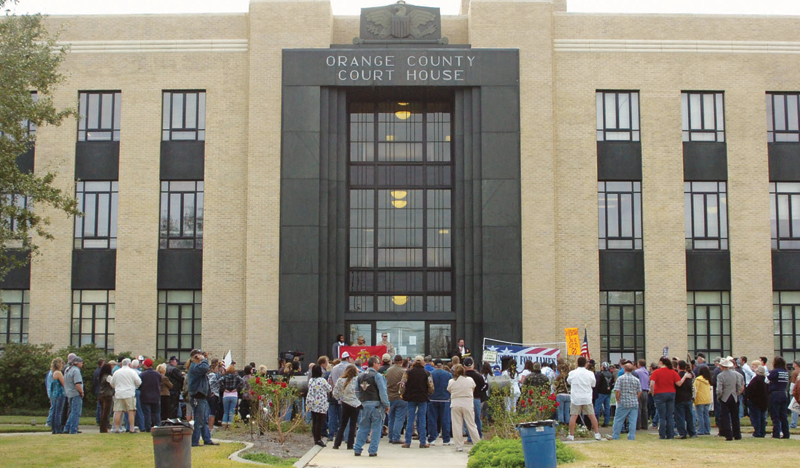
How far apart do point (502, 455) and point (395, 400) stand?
17.8 feet

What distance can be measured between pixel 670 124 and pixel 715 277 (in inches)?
238

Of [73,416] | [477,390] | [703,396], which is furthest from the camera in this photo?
[703,396]

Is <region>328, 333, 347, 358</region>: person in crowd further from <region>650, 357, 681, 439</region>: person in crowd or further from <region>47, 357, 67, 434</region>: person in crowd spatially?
<region>650, 357, 681, 439</region>: person in crowd

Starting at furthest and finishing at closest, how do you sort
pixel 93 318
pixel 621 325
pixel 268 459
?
pixel 93 318, pixel 621 325, pixel 268 459

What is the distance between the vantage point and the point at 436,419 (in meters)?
20.9

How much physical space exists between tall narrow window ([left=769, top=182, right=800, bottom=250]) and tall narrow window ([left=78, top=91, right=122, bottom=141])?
83.3 ft

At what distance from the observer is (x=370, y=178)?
35.2 metres

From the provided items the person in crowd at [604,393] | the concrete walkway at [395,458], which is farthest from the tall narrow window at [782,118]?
the concrete walkway at [395,458]

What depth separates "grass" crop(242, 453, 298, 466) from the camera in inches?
669

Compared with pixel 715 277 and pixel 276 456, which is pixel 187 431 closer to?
pixel 276 456

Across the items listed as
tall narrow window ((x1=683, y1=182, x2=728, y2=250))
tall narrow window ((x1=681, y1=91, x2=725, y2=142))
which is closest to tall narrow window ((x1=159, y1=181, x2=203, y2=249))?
tall narrow window ((x1=683, y1=182, x2=728, y2=250))

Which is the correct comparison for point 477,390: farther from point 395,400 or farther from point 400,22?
point 400,22

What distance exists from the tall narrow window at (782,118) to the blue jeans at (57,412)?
89.0 ft

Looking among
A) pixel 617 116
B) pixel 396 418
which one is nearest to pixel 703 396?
pixel 396 418
